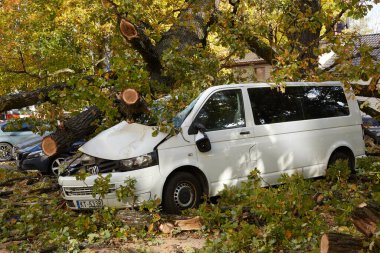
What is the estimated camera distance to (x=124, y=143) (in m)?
6.82

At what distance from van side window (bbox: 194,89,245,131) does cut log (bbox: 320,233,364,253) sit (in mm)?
3697

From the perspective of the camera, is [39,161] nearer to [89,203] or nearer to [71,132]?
Answer: [71,132]

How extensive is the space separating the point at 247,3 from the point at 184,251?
7030mm

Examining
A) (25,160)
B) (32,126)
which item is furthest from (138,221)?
(25,160)

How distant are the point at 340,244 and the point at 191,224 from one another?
2740 mm

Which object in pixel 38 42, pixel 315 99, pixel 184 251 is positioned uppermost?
pixel 38 42

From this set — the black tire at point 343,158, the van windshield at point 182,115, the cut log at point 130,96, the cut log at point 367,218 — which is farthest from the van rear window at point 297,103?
the cut log at point 367,218

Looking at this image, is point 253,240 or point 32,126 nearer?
point 253,240

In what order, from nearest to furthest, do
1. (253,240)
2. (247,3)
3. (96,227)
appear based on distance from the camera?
(253,240), (96,227), (247,3)

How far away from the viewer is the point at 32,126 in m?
9.02

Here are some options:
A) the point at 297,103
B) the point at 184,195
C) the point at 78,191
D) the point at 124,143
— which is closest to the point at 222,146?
Result: the point at 184,195

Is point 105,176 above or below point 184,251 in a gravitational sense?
above

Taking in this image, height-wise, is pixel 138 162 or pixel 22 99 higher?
pixel 22 99

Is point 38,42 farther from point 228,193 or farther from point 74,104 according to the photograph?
point 228,193
